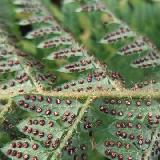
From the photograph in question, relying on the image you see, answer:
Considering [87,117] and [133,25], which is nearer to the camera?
[87,117]

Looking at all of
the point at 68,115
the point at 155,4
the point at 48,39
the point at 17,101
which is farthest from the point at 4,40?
the point at 155,4

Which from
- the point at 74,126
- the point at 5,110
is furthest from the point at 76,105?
the point at 5,110

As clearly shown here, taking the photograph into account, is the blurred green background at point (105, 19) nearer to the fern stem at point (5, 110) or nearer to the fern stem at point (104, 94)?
the fern stem at point (104, 94)

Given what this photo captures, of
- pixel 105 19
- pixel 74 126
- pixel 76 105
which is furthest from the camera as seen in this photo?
pixel 105 19

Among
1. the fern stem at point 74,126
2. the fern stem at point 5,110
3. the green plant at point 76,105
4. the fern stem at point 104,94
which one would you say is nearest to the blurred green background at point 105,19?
the green plant at point 76,105

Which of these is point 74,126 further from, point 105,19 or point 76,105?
point 105,19

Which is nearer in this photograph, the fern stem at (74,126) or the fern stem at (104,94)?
the fern stem at (74,126)

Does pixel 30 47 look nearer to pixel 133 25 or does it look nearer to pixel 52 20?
pixel 52 20

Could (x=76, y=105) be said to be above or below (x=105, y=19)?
below
